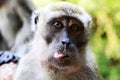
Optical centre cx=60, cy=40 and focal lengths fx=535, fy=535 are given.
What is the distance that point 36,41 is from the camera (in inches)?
169

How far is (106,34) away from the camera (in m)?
8.62

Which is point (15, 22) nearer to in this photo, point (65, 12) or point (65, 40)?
point (65, 12)

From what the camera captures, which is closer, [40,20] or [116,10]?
[40,20]

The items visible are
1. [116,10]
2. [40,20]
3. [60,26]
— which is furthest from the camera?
[116,10]

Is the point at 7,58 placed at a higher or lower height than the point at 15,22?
higher

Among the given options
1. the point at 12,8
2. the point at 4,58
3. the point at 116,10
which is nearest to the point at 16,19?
the point at 12,8

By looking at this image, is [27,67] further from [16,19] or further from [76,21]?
[16,19]

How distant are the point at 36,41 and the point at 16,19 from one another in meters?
4.85

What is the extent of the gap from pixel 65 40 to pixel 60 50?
83mm

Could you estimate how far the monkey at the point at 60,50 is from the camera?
3873 mm

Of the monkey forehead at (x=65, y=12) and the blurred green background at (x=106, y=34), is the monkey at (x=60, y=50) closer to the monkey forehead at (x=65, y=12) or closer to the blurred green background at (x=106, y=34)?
the monkey forehead at (x=65, y=12)

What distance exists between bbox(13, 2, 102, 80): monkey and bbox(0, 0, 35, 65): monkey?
14.3 feet

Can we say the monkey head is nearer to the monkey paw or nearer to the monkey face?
the monkey face

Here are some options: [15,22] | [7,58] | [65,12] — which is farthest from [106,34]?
[65,12]
